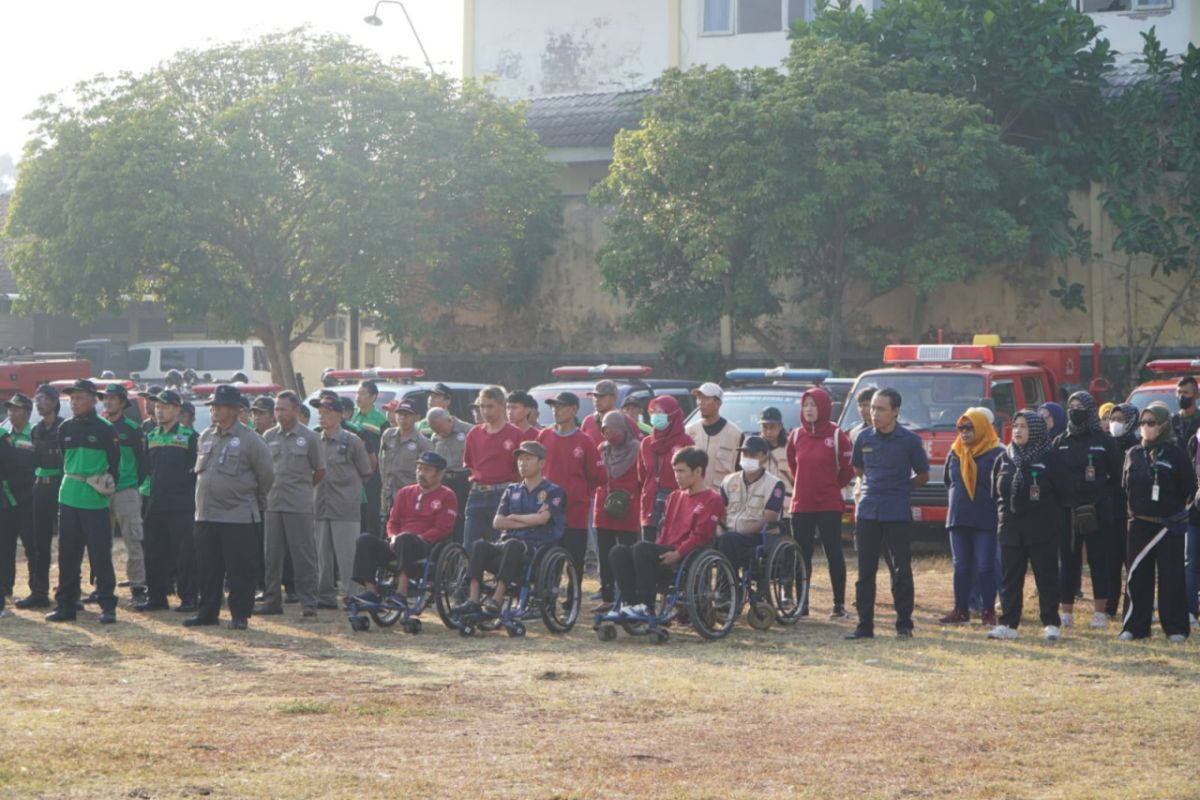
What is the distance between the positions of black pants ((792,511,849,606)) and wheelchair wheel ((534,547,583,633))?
6.49 feet

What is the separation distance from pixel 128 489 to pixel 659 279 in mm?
16237

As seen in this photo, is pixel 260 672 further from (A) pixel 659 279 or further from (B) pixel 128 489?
(A) pixel 659 279

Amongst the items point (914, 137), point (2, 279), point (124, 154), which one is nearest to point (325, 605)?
point (914, 137)

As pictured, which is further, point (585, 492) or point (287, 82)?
point (287, 82)

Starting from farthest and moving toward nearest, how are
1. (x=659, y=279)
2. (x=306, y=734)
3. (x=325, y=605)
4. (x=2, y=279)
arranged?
(x=2, y=279) → (x=659, y=279) → (x=325, y=605) → (x=306, y=734)

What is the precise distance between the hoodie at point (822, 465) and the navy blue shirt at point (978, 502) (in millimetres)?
903

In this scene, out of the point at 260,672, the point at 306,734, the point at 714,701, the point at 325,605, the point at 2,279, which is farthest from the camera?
the point at 2,279

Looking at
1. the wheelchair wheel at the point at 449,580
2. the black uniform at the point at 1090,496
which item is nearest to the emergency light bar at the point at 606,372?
the wheelchair wheel at the point at 449,580

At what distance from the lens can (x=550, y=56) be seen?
4094 centimetres

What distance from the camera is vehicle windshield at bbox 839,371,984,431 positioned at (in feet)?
61.4

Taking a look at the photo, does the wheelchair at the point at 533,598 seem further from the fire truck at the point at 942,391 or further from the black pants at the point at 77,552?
the fire truck at the point at 942,391

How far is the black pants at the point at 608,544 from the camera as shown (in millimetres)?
14125

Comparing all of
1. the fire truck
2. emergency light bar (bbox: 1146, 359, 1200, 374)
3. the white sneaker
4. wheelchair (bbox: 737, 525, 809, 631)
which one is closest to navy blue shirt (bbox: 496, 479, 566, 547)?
wheelchair (bbox: 737, 525, 809, 631)

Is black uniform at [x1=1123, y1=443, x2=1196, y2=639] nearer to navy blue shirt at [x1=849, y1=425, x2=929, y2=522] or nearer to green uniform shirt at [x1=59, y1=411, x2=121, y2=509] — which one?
navy blue shirt at [x1=849, y1=425, x2=929, y2=522]
